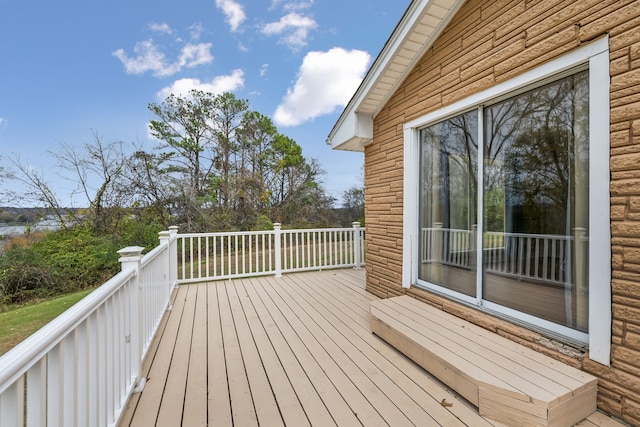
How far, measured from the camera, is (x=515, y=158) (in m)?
2.48

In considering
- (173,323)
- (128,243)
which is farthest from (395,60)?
(128,243)

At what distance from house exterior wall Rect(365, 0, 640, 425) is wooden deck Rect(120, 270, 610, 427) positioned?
424 millimetres

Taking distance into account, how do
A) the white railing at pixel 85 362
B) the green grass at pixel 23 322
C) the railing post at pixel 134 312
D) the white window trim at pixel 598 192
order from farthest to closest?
1. the green grass at pixel 23 322
2. the railing post at pixel 134 312
3. the white window trim at pixel 598 192
4. the white railing at pixel 85 362

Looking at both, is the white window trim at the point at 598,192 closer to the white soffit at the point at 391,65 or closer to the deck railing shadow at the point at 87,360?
the white soffit at the point at 391,65

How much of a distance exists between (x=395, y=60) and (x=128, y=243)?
7887 mm

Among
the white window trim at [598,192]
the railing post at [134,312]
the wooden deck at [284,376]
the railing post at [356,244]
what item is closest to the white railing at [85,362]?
the railing post at [134,312]

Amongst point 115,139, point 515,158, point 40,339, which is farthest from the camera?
point 115,139

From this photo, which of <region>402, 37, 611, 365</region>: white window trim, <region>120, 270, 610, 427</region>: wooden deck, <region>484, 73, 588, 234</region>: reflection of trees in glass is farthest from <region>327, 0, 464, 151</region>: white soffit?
<region>120, 270, 610, 427</region>: wooden deck

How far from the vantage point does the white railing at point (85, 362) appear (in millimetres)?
820

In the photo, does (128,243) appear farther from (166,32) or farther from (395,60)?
(395,60)

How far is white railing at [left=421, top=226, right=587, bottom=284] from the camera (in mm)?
2121

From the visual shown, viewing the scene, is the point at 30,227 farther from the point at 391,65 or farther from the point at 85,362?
the point at 391,65

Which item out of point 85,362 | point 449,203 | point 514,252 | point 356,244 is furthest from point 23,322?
point 514,252

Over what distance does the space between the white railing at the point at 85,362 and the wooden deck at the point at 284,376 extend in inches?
13.3
